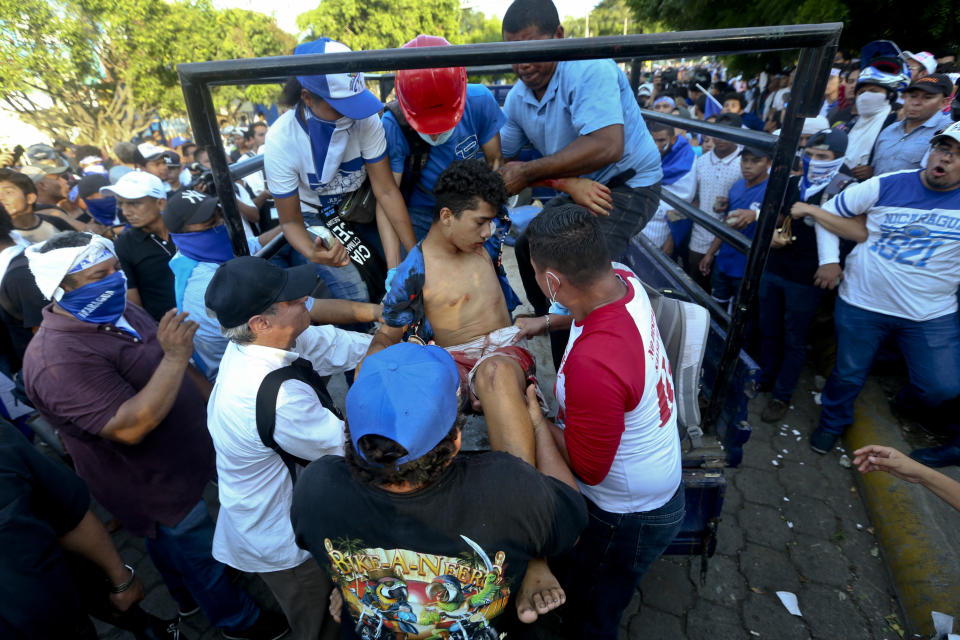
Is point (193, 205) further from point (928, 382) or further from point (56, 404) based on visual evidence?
point (928, 382)

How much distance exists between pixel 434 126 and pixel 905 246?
3.07 meters

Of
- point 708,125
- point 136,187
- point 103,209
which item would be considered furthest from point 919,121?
point 103,209

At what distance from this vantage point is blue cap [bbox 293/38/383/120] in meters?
2.28

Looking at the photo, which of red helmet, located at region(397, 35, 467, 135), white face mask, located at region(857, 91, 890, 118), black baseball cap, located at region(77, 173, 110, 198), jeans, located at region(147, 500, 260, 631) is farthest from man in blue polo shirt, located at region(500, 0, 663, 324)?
black baseball cap, located at region(77, 173, 110, 198)

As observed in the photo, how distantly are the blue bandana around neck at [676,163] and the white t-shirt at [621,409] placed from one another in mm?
3906

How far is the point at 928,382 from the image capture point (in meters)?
3.35

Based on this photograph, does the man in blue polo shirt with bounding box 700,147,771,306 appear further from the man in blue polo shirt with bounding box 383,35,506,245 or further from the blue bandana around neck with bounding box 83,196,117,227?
the blue bandana around neck with bounding box 83,196,117,227

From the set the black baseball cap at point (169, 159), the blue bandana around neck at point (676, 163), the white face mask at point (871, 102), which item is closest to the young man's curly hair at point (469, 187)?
the blue bandana around neck at point (676, 163)

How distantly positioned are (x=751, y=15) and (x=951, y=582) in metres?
7.65

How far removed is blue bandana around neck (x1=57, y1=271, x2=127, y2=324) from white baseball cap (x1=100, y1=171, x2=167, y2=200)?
140 cm

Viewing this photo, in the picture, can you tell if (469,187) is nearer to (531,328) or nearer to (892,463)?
(531,328)

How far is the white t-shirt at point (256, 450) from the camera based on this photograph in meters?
1.79

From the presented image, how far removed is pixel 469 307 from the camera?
271 centimetres

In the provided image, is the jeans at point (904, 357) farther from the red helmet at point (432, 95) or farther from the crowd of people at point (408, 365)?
the red helmet at point (432, 95)
